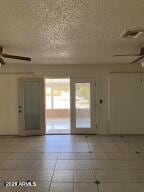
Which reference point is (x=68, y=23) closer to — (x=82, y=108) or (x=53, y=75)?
(x=53, y=75)

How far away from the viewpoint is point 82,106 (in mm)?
7910

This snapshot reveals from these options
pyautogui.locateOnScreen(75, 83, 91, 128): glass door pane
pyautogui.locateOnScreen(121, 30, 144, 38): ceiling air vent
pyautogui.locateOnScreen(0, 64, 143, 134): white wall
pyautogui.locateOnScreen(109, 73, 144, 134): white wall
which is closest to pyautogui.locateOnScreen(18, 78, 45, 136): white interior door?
pyautogui.locateOnScreen(0, 64, 143, 134): white wall

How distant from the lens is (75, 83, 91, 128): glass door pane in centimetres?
790

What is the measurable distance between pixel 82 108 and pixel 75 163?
3.28 metres

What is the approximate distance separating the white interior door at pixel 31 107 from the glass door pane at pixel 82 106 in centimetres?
119

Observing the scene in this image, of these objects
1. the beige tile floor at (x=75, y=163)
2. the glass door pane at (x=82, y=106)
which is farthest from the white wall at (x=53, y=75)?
the beige tile floor at (x=75, y=163)

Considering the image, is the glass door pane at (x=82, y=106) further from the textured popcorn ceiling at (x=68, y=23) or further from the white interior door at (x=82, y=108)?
the textured popcorn ceiling at (x=68, y=23)

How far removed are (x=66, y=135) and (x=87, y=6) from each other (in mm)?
5759

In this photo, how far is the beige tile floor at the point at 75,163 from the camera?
12.2 ft

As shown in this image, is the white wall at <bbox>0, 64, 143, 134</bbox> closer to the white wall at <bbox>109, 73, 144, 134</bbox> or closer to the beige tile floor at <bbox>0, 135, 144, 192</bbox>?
the white wall at <bbox>109, 73, 144, 134</bbox>

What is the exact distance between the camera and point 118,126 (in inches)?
305

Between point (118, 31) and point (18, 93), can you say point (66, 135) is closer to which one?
point (18, 93)

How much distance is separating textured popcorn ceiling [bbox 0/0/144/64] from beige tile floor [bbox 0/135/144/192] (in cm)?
240

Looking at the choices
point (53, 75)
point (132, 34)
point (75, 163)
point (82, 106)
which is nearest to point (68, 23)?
point (132, 34)
